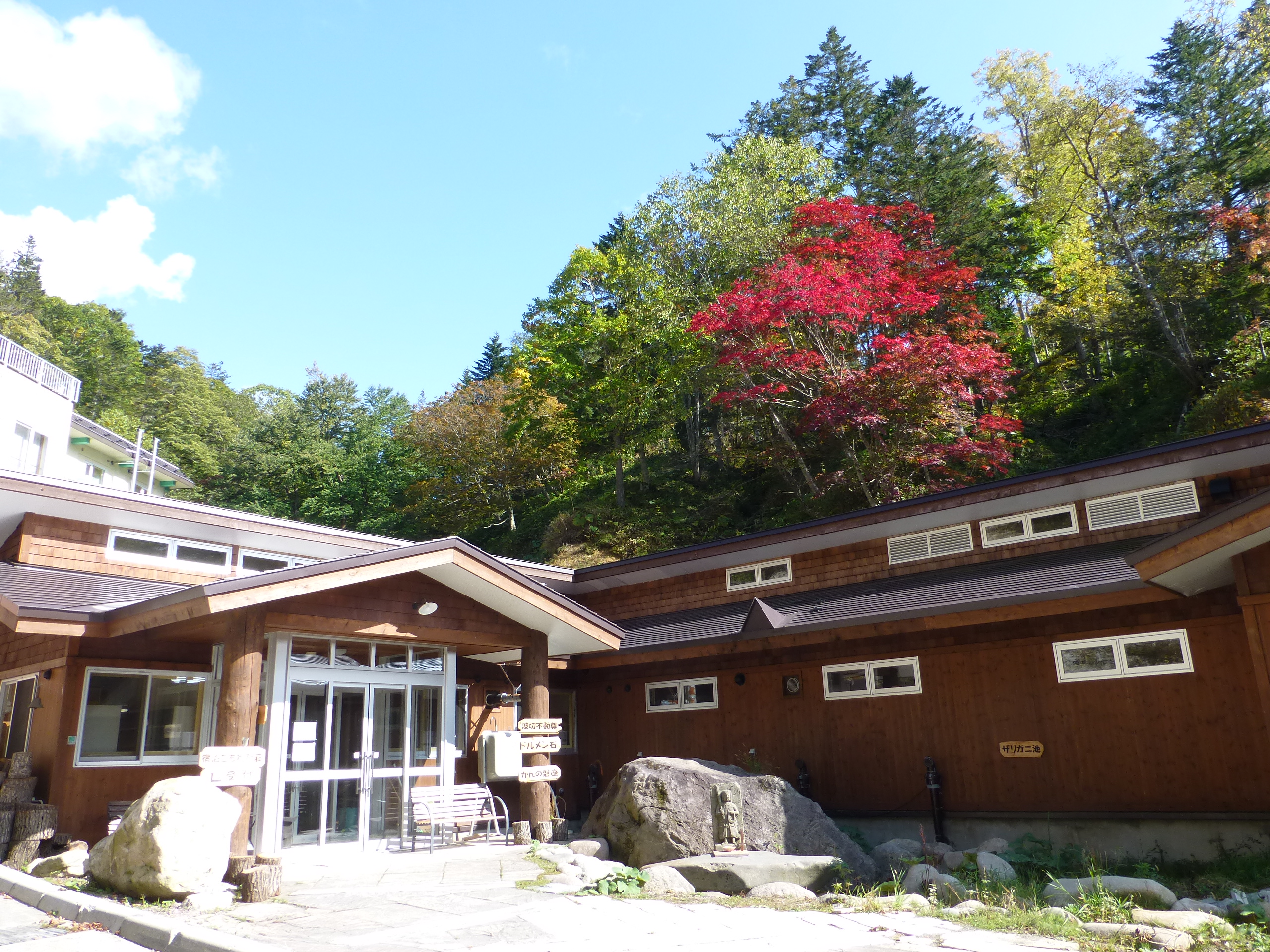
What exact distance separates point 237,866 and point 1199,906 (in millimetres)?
8402

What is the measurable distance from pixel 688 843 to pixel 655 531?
53.7 feet

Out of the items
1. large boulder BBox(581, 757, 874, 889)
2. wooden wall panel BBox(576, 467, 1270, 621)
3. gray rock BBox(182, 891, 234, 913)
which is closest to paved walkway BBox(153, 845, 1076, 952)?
gray rock BBox(182, 891, 234, 913)

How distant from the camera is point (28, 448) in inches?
1030

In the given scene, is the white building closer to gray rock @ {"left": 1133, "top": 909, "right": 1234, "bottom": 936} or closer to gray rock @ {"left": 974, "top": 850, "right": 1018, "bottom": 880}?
gray rock @ {"left": 974, "top": 850, "right": 1018, "bottom": 880}

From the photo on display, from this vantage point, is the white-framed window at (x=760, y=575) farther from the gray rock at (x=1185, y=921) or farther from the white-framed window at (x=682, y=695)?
the gray rock at (x=1185, y=921)

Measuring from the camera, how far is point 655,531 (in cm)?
2567

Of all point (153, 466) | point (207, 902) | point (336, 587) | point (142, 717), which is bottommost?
point (207, 902)

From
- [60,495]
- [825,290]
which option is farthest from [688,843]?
[825,290]

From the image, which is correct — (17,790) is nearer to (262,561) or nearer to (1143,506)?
(262,561)

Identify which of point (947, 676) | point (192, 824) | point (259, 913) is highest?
point (947, 676)

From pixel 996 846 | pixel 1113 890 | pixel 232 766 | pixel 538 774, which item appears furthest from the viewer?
pixel 538 774

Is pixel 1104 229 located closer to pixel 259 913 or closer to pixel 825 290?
pixel 825 290

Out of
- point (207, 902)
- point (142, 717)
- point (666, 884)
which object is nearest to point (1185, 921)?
point (666, 884)

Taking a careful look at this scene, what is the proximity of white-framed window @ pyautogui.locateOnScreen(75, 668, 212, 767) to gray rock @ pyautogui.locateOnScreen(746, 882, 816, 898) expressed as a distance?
792cm
